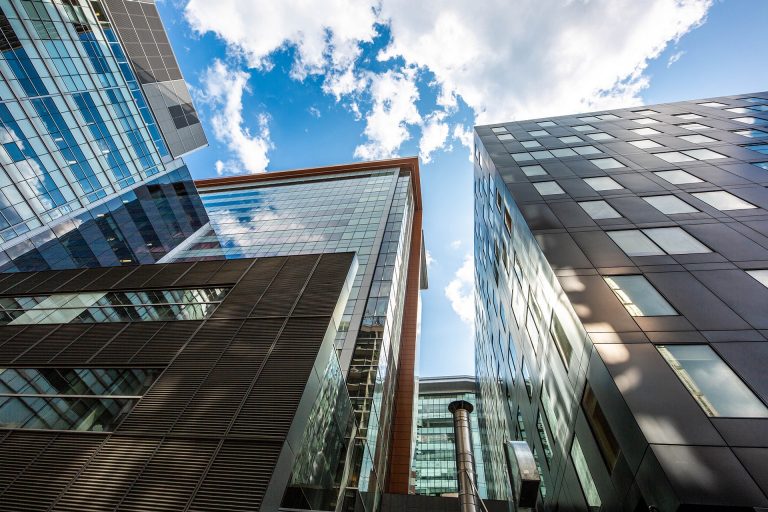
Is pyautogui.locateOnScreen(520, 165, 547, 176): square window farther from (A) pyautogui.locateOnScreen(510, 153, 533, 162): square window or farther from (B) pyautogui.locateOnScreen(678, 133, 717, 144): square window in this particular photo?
(B) pyautogui.locateOnScreen(678, 133, 717, 144): square window

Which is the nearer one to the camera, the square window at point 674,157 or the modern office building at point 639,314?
the modern office building at point 639,314

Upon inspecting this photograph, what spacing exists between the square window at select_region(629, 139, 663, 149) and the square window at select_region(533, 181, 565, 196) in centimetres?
826

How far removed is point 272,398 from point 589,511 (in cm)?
893

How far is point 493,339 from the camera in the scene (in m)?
25.6

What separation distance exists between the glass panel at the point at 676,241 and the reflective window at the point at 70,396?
17.4 metres

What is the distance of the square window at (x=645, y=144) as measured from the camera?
20325mm

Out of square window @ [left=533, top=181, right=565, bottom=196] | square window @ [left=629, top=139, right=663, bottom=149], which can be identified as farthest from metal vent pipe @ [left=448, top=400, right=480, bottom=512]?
square window @ [left=629, top=139, right=663, bottom=149]

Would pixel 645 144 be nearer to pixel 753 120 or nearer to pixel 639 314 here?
pixel 753 120

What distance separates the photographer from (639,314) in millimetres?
9055

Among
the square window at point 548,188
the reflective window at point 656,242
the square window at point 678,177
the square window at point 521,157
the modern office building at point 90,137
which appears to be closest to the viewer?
the reflective window at point 656,242

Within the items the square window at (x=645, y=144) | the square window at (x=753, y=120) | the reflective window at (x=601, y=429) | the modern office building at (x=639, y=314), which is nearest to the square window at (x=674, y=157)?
the modern office building at (x=639, y=314)

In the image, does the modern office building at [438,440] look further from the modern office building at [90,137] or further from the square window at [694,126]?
the modern office building at [90,137]

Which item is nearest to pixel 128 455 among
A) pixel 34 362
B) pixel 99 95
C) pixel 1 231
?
pixel 34 362

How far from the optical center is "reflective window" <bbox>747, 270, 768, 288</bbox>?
945 cm
